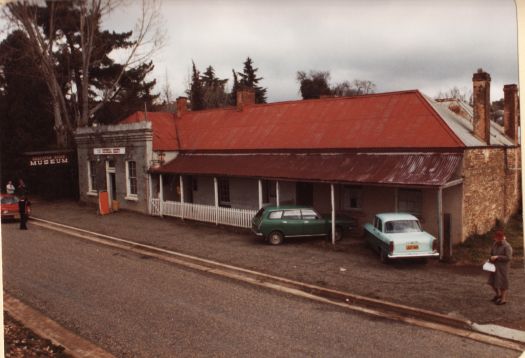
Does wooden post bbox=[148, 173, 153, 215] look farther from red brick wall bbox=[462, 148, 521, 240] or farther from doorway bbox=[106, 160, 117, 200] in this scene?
red brick wall bbox=[462, 148, 521, 240]

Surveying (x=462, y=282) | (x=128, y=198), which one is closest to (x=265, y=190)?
(x=128, y=198)

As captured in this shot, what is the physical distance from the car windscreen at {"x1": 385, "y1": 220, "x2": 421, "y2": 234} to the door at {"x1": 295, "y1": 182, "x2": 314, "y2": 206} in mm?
5820

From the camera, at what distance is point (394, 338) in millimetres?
8117

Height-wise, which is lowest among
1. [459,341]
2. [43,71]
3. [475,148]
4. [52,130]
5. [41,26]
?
[459,341]

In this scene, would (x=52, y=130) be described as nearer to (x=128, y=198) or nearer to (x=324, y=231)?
(x=128, y=198)

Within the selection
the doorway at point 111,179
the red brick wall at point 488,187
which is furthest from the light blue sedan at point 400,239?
the doorway at point 111,179

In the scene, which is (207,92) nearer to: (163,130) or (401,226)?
(163,130)

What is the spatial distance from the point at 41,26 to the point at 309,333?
24015 mm

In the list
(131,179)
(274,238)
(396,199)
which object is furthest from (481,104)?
(131,179)

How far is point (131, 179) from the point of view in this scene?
23.1m

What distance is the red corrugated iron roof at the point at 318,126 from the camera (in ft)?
53.3

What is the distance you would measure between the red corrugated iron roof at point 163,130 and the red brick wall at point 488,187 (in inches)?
555

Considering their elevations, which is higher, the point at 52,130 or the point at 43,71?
the point at 43,71

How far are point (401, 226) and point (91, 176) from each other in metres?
18.9
